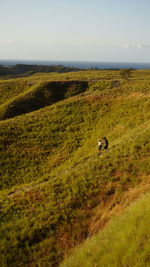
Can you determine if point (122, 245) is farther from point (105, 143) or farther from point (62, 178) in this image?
point (105, 143)

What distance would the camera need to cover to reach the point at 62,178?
1462cm

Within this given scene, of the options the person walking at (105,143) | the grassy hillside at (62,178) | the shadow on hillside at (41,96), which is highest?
the shadow on hillside at (41,96)

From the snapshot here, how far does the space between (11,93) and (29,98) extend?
9.63 metres

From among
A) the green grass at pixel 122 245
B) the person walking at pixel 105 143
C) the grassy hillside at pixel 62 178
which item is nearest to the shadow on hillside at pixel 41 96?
the grassy hillside at pixel 62 178

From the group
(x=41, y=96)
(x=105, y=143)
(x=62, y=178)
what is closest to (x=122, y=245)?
(x=62, y=178)

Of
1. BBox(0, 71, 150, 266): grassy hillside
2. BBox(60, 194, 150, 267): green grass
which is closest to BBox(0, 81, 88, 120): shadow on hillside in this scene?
BBox(0, 71, 150, 266): grassy hillside

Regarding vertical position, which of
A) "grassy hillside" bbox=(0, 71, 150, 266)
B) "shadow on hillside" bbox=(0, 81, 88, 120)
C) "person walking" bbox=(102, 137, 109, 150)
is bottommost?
"grassy hillside" bbox=(0, 71, 150, 266)

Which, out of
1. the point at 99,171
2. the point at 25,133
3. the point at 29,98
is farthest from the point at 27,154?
the point at 29,98

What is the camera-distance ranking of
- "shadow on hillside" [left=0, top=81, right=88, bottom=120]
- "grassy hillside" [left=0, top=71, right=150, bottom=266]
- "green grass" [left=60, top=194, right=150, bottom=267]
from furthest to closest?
"shadow on hillside" [left=0, top=81, right=88, bottom=120], "grassy hillside" [left=0, top=71, right=150, bottom=266], "green grass" [left=60, top=194, right=150, bottom=267]

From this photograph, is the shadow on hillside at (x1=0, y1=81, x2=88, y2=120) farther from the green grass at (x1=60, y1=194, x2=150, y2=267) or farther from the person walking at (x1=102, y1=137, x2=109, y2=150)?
the green grass at (x1=60, y1=194, x2=150, y2=267)

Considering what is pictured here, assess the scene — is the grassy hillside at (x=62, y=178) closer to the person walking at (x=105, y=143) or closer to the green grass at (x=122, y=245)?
the person walking at (x=105, y=143)

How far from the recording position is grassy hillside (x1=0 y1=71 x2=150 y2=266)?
364 inches

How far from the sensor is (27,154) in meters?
24.5

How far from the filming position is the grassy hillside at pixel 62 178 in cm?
923
